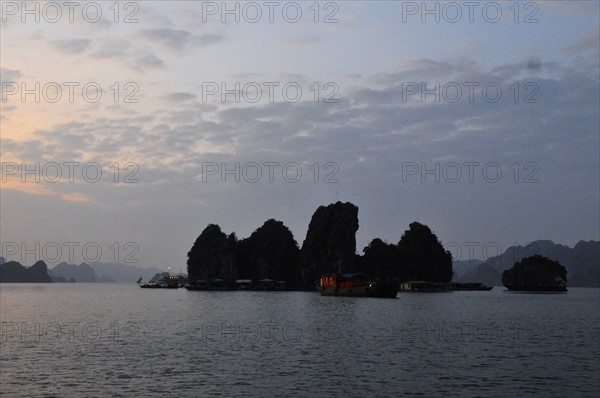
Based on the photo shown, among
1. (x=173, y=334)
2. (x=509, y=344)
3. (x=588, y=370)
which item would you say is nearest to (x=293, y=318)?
(x=173, y=334)

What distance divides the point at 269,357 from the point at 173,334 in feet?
88.6

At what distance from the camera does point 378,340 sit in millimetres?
76375

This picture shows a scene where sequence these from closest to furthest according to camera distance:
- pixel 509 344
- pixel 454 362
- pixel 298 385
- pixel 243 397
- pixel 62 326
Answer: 1. pixel 243 397
2. pixel 298 385
3. pixel 454 362
4. pixel 509 344
5. pixel 62 326

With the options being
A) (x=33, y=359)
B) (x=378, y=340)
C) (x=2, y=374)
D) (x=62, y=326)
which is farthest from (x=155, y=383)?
(x=62, y=326)

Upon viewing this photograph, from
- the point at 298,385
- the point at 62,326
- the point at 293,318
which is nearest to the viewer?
the point at 298,385

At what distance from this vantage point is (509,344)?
7406 centimetres

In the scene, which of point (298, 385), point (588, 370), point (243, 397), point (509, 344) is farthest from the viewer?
point (509, 344)

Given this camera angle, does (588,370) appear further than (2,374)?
Yes

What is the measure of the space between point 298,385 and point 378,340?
31229 millimetres

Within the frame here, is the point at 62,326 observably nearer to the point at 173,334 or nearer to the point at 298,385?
the point at 173,334

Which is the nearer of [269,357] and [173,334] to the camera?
[269,357]

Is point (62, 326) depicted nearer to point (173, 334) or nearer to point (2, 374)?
point (173, 334)

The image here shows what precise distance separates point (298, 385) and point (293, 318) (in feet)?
228

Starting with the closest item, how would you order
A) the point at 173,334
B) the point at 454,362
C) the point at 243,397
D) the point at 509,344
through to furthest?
the point at 243,397 → the point at 454,362 → the point at 509,344 → the point at 173,334
